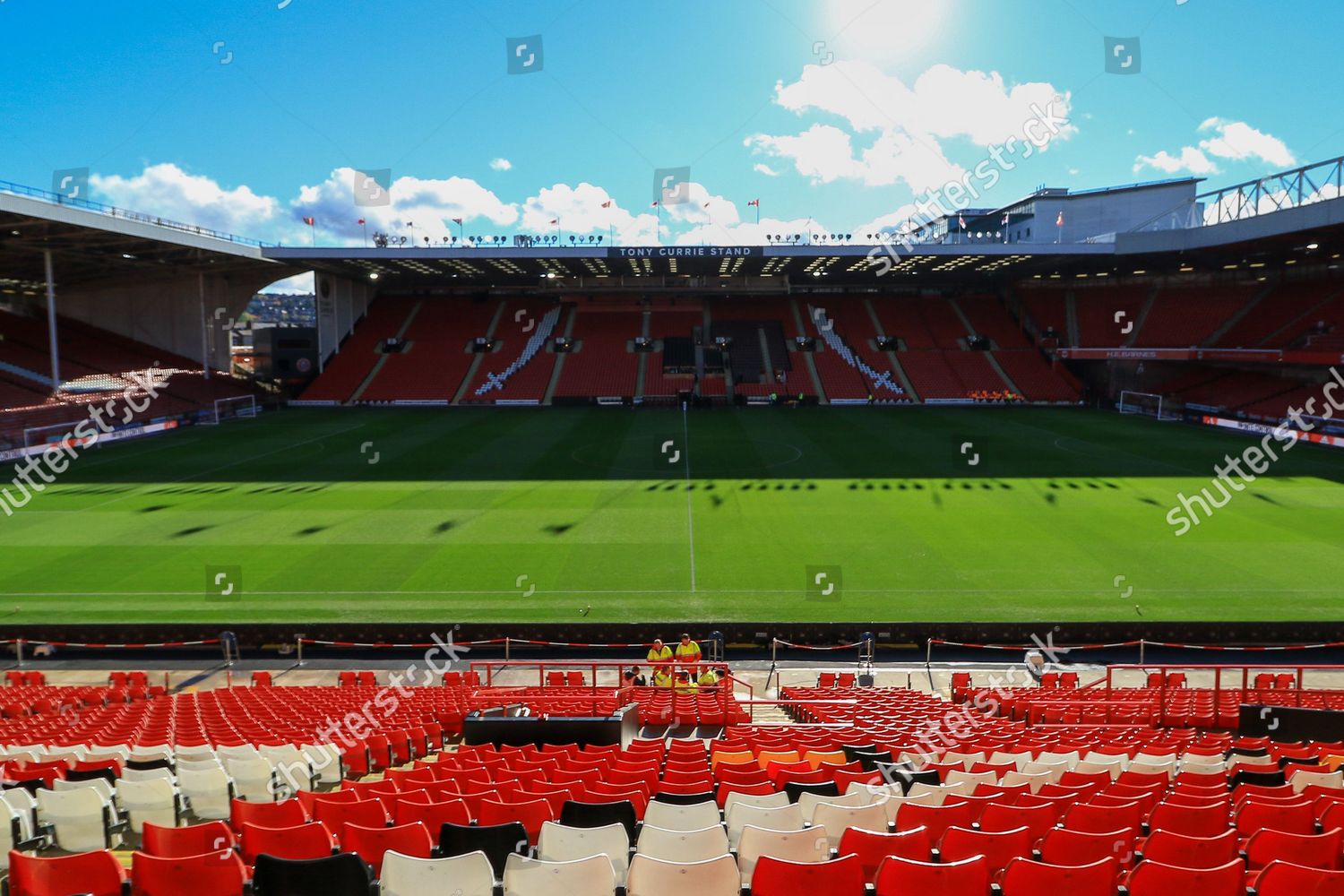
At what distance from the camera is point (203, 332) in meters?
57.0

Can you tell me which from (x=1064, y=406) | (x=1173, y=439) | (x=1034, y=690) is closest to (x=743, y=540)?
(x=1034, y=690)

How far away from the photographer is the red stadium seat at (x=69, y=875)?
188 inches

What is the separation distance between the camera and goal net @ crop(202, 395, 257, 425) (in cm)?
5300

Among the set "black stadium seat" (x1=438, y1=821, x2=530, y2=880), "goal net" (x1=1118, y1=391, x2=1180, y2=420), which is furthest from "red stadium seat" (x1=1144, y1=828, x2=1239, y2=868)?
"goal net" (x1=1118, y1=391, x2=1180, y2=420)

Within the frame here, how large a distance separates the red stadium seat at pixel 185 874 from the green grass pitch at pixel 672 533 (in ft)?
45.9

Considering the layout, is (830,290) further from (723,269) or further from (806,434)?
(806,434)

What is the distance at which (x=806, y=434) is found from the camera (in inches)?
1805

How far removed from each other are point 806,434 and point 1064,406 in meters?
24.0

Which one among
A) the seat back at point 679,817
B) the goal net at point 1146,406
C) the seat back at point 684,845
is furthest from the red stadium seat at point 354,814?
the goal net at point 1146,406

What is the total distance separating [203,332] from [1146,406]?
64084 millimetres

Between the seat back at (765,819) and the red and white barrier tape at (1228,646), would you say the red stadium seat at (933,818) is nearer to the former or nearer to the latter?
the seat back at (765,819)

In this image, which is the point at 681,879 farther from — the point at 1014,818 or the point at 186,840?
the point at 186,840

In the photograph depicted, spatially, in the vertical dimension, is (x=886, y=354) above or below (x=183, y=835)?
above

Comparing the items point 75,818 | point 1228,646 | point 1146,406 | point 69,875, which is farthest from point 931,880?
point 1146,406
